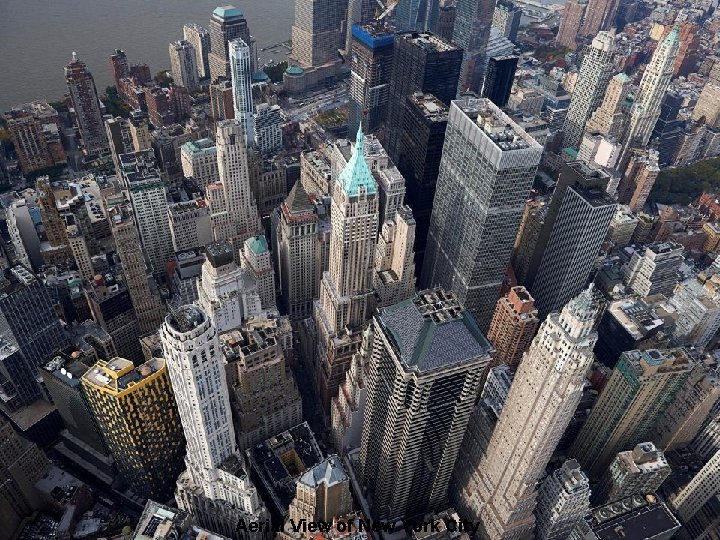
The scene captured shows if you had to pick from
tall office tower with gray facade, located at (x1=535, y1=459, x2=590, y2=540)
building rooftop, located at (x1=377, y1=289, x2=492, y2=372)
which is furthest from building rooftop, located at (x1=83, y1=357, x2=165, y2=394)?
tall office tower with gray facade, located at (x1=535, y1=459, x2=590, y2=540)

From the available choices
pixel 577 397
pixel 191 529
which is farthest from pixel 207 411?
pixel 577 397

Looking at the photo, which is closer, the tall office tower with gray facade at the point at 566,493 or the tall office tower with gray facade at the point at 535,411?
the tall office tower with gray facade at the point at 535,411

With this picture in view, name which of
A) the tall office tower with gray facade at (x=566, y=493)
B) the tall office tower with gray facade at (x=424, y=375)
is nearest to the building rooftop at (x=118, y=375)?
the tall office tower with gray facade at (x=424, y=375)

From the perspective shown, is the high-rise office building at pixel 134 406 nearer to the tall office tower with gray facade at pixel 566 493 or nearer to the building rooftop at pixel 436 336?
the building rooftop at pixel 436 336

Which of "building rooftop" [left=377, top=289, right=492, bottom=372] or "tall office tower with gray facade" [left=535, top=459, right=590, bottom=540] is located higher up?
"building rooftop" [left=377, top=289, right=492, bottom=372]

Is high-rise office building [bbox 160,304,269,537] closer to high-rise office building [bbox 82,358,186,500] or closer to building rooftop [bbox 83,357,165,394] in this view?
high-rise office building [bbox 82,358,186,500]

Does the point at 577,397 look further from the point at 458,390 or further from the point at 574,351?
the point at 458,390

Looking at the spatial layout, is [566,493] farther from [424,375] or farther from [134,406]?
[134,406]
